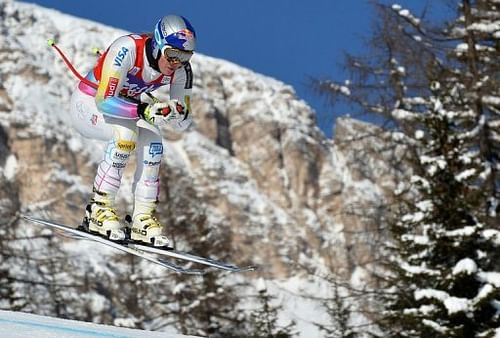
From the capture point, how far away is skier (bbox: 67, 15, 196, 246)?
286 inches

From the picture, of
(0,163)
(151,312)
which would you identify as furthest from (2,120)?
(151,312)

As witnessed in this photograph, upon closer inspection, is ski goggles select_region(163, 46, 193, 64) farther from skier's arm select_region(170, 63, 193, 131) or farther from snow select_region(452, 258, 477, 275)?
snow select_region(452, 258, 477, 275)

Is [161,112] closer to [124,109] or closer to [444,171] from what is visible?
[124,109]

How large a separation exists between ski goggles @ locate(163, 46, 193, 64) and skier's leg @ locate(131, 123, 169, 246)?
69 cm

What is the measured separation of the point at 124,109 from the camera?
7.41 metres

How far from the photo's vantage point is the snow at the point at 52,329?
5.78 meters

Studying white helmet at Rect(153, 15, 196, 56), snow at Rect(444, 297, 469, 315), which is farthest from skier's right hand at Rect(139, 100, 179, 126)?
snow at Rect(444, 297, 469, 315)

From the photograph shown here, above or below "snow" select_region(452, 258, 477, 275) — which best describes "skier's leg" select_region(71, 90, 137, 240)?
below

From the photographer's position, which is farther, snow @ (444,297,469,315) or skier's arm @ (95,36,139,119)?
snow @ (444,297,469,315)

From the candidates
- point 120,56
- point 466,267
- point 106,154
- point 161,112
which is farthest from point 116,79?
point 466,267

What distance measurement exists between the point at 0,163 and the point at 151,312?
15558 cm

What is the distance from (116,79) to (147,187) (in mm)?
1043

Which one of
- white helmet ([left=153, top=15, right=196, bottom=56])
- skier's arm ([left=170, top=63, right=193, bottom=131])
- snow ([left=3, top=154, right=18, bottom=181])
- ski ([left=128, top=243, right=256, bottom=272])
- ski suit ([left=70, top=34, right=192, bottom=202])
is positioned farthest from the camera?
snow ([left=3, top=154, right=18, bottom=181])

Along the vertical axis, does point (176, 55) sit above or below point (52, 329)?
above
